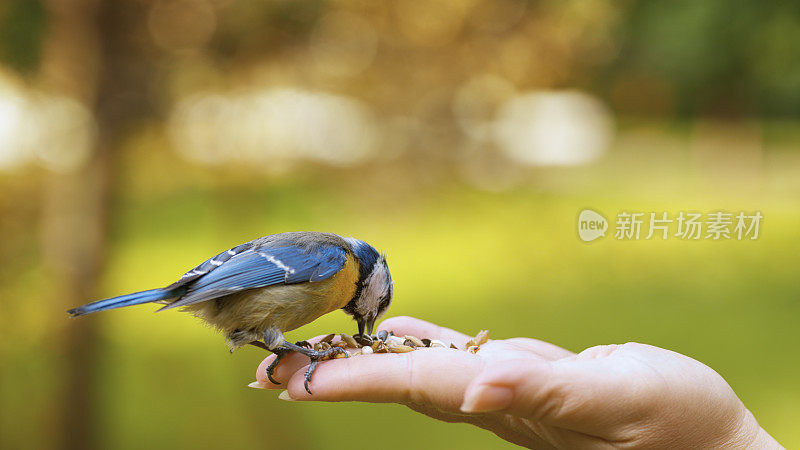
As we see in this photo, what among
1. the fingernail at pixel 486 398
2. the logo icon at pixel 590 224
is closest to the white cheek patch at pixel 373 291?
the fingernail at pixel 486 398

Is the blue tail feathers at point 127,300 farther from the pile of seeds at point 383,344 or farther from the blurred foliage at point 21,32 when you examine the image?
the blurred foliage at point 21,32

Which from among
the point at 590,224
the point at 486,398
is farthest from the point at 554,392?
the point at 590,224

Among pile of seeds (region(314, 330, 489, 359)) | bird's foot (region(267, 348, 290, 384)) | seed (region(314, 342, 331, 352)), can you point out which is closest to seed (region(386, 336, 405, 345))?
pile of seeds (region(314, 330, 489, 359))

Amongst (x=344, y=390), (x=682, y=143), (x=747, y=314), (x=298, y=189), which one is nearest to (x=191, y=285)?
(x=344, y=390)

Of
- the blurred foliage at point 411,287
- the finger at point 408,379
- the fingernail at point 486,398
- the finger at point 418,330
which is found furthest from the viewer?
the blurred foliage at point 411,287

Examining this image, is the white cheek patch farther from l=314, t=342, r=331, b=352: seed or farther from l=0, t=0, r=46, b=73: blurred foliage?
l=0, t=0, r=46, b=73: blurred foliage

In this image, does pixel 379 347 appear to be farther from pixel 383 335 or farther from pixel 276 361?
pixel 276 361

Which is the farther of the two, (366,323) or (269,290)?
(366,323)

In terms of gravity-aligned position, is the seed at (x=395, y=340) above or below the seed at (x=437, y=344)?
above
